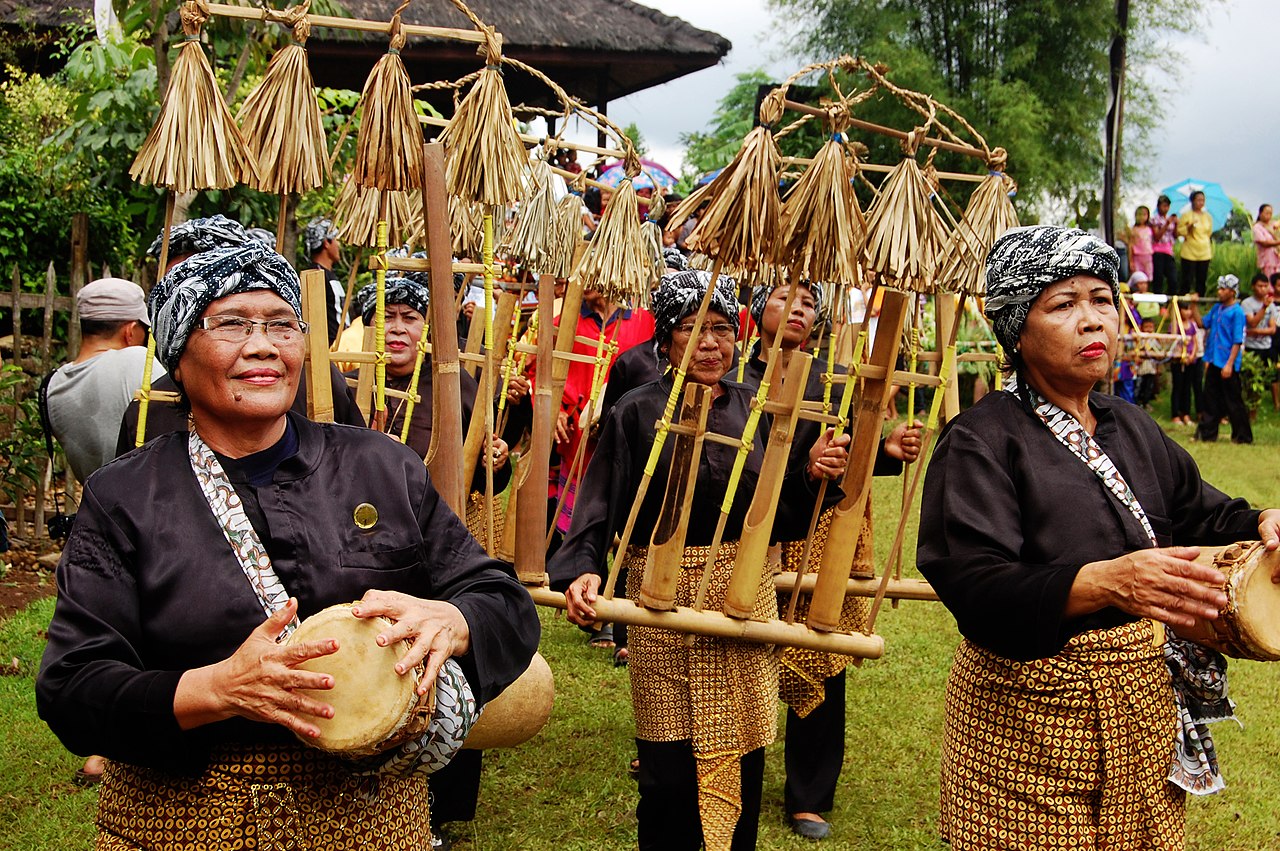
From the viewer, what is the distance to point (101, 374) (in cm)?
471

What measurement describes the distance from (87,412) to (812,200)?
2.98 m

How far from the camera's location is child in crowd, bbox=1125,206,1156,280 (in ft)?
59.6

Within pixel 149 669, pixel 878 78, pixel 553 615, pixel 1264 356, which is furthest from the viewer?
pixel 1264 356

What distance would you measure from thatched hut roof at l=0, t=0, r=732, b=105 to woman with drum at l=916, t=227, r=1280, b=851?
10523 mm

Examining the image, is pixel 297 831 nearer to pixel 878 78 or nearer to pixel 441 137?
pixel 441 137

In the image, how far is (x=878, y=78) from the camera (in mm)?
3502

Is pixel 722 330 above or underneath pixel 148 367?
above

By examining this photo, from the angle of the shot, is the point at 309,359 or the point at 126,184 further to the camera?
the point at 126,184

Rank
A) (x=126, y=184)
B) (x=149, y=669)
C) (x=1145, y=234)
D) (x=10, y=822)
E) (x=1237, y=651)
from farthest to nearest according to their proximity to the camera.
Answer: (x=1145, y=234) < (x=126, y=184) < (x=10, y=822) < (x=1237, y=651) < (x=149, y=669)

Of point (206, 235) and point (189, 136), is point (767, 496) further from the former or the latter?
point (189, 136)

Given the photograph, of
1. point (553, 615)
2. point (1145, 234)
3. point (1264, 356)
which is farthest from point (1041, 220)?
point (553, 615)

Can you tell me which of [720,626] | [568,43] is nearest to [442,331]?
[720,626]

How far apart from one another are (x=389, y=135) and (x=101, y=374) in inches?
84.8

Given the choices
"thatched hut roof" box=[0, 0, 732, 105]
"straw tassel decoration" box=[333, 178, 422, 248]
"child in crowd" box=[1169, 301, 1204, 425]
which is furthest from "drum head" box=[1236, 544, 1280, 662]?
"child in crowd" box=[1169, 301, 1204, 425]
